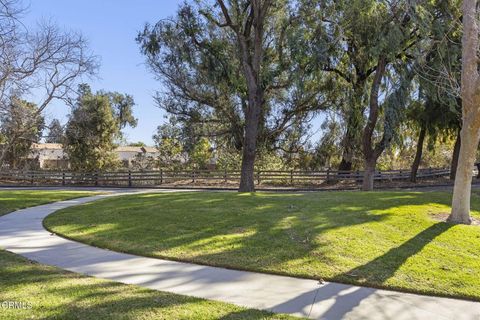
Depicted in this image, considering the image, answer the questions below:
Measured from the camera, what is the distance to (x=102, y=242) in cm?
696

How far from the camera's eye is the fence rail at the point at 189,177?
2389 centimetres

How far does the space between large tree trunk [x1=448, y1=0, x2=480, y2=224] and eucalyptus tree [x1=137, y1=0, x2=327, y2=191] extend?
8.88 meters

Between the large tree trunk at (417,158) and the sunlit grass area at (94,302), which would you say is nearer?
the sunlit grass area at (94,302)

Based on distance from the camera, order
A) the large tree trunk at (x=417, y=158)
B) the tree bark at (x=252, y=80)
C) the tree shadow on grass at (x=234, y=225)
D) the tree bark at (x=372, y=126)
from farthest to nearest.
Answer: the large tree trunk at (x=417, y=158)
the tree bark at (x=252, y=80)
the tree bark at (x=372, y=126)
the tree shadow on grass at (x=234, y=225)

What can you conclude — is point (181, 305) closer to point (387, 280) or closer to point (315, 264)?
point (315, 264)

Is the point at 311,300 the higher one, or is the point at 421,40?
the point at 421,40

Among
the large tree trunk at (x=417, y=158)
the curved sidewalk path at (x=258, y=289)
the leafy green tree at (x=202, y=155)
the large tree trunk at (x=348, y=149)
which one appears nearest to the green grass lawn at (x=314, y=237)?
the curved sidewalk path at (x=258, y=289)

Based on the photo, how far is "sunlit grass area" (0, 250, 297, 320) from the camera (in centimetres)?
376

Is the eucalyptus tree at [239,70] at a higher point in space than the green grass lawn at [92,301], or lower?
higher

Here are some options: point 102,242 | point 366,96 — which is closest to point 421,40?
point 366,96

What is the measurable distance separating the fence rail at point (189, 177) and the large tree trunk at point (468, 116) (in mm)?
15671

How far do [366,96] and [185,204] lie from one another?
446 inches

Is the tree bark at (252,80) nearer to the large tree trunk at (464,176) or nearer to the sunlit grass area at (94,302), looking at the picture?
the large tree trunk at (464,176)

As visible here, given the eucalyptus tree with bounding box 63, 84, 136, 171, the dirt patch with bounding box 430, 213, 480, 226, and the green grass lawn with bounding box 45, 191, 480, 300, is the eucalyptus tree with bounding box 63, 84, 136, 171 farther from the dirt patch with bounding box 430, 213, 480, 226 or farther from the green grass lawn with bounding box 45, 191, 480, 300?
the dirt patch with bounding box 430, 213, 480, 226
